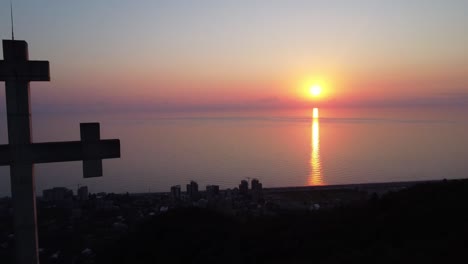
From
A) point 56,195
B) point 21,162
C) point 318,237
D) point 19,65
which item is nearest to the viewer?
point 19,65

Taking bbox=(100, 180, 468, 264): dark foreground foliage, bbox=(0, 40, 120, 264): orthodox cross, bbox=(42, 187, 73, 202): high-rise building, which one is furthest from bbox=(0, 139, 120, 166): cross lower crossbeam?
bbox=(42, 187, 73, 202): high-rise building

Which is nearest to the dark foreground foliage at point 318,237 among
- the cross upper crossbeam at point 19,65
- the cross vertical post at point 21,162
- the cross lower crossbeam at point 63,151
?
the cross vertical post at point 21,162

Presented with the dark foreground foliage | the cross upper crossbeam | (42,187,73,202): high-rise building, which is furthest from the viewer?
(42,187,73,202): high-rise building

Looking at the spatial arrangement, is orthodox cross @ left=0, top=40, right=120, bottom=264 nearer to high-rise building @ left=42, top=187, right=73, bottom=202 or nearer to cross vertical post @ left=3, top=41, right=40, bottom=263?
cross vertical post @ left=3, top=41, right=40, bottom=263

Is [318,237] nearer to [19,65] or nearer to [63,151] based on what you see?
[63,151]

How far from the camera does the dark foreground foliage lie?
478 centimetres

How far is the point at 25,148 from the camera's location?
158 inches

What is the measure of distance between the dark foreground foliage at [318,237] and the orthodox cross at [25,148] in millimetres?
1776

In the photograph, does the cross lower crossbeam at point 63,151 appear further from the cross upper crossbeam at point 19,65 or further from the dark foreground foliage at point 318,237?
the dark foreground foliage at point 318,237

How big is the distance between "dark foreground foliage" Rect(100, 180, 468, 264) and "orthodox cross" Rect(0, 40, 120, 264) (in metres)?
1.78

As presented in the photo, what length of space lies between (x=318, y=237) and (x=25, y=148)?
401cm

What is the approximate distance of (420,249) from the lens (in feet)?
15.4

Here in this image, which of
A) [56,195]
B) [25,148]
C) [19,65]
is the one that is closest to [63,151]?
[25,148]

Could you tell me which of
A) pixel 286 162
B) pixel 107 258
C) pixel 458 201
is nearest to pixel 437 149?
pixel 286 162
